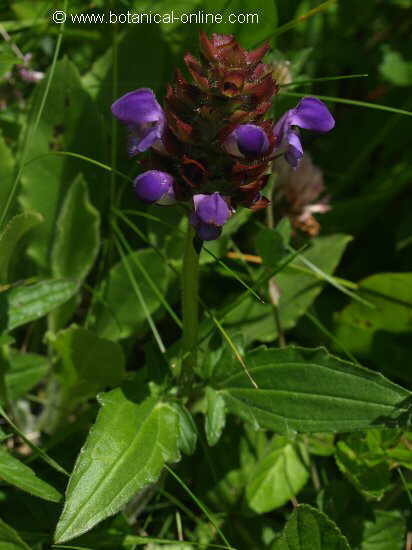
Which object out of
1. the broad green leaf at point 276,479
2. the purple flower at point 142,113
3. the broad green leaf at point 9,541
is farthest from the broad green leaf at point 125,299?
the broad green leaf at point 9,541

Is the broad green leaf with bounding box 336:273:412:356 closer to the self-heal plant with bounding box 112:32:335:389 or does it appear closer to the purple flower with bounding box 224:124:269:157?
the self-heal plant with bounding box 112:32:335:389

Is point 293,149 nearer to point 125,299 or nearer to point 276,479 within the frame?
point 125,299

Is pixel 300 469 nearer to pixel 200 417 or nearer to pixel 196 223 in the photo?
pixel 200 417

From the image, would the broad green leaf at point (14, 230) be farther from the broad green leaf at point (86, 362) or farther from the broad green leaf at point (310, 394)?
the broad green leaf at point (310, 394)

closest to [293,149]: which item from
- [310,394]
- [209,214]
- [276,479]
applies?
[209,214]

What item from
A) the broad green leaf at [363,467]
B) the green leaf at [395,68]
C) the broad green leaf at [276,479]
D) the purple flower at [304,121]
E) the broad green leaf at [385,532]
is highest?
the green leaf at [395,68]
